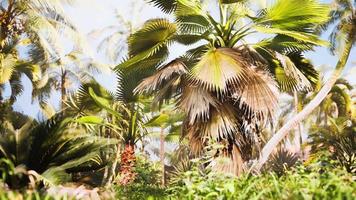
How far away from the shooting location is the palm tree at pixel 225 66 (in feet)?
31.7

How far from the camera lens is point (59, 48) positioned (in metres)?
18.2

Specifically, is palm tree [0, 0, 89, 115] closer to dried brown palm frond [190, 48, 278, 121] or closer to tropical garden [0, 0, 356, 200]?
tropical garden [0, 0, 356, 200]

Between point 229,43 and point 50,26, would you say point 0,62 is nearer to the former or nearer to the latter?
point 50,26

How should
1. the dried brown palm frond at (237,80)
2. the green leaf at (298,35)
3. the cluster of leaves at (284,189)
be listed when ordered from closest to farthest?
the cluster of leaves at (284,189) → the dried brown palm frond at (237,80) → the green leaf at (298,35)

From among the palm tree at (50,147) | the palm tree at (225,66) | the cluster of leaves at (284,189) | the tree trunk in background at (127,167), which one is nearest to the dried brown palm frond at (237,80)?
the palm tree at (225,66)

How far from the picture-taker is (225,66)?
31.0 feet

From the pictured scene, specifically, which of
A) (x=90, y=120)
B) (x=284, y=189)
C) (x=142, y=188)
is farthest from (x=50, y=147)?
(x=142, y=188)

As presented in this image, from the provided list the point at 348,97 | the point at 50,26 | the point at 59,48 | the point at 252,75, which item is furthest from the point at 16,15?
the point at 348,97

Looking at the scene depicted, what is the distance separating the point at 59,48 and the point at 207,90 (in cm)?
992

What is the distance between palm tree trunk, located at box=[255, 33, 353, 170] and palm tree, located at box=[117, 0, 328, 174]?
205 centimetres

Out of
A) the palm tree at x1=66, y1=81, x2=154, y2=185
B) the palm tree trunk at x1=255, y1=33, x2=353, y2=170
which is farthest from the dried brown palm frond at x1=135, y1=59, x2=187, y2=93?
the palm tree at x1=66, y1=81, x2=154, y2=185

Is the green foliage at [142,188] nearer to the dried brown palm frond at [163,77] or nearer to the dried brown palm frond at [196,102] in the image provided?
the dried brown palm frond at [196,102]

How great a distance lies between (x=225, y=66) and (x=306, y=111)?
233 inches

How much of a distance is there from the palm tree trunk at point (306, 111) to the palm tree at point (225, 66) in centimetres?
205
